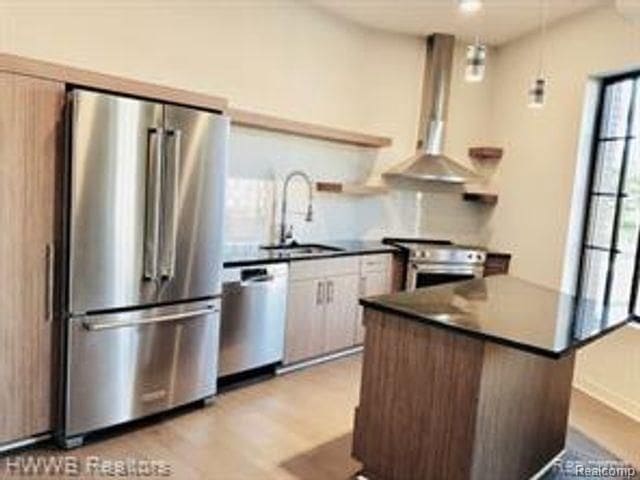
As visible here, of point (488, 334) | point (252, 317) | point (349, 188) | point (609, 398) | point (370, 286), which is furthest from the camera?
point (349, 188)

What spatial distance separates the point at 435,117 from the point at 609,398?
297 centimetres

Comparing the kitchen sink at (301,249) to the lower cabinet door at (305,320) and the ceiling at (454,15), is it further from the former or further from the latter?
the ceiling at (454,15)

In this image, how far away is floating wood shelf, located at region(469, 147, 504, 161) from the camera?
5297mm

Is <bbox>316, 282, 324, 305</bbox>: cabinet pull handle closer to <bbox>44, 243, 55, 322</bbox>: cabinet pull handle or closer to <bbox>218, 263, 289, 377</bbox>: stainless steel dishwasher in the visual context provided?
<bbox>218, 263, 289, 377</bbox>: stainless steel dishwasher

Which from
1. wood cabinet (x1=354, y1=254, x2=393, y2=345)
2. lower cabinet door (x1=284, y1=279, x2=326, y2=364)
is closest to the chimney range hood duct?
wood cabinet (x1=354, y1=254, x2=393, y2=345)

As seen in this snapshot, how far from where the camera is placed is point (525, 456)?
2.58m

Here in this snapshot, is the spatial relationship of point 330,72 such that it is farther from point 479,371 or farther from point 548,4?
point 479,371

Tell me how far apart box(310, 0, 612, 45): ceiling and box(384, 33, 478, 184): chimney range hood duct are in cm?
19

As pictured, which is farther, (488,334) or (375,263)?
(375,263)

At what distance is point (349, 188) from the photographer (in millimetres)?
4848

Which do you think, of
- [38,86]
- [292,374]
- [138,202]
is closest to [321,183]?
[292,374]

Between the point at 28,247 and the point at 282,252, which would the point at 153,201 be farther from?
the point at 282,252

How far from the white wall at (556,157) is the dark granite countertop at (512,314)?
136 cm

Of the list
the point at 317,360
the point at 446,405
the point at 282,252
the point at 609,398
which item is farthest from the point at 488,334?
the point at 609,398
